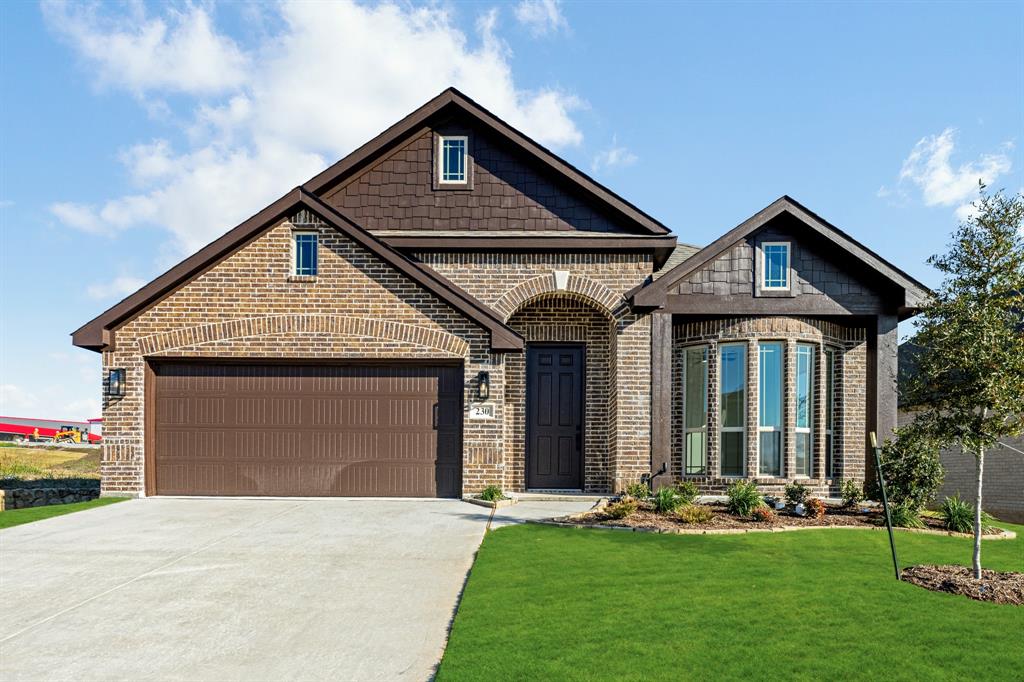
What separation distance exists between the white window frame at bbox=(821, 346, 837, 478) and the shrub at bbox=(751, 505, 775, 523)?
3.76 metres

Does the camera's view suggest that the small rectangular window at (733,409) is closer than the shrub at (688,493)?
No

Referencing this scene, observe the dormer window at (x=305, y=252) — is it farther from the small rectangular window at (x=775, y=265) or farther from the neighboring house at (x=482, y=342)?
the small rectangular window at (x=775, y=265)

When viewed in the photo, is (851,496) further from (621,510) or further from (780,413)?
(621,510)

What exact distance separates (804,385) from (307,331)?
31.5 ft

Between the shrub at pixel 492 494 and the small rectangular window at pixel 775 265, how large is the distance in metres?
6.47

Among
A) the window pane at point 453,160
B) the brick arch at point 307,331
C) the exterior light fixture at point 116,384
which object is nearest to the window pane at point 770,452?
the brick arch at point 307,331

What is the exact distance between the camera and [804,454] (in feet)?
48.9

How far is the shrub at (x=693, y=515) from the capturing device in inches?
445

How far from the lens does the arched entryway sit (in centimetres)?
1585

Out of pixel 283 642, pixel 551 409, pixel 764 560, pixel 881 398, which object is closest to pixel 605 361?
pixel 551 409

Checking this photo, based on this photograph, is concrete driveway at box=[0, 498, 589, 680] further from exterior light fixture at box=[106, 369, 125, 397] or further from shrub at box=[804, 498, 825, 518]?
shrub at box=[804, 498, 825, 518]

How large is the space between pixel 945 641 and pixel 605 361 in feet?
32.5

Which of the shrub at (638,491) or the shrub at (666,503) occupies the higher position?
the shrub at (666,503)

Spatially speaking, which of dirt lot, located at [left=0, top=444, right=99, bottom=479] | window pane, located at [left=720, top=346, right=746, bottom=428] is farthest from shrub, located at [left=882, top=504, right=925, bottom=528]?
dirt lot, located at [left=0, top=444, right=99, bottom=479]
